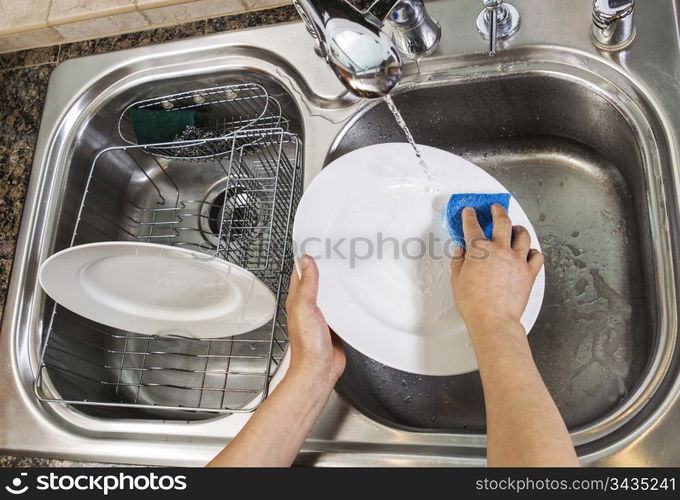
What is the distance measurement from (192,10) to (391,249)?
62 centimetres

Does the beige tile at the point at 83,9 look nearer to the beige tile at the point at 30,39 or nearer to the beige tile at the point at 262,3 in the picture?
the beige tile at the point at 30,39

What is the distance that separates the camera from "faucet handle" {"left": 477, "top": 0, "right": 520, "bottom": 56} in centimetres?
83

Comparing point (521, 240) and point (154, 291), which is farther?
point (154, 291)

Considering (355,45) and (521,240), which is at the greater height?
(355,45)

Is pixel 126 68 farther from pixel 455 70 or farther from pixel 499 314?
pixel 499 314

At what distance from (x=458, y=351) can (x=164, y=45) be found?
2.58ft

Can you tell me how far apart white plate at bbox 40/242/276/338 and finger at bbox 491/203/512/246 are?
328 mm

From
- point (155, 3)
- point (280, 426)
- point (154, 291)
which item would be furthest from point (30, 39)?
point (280, 426)

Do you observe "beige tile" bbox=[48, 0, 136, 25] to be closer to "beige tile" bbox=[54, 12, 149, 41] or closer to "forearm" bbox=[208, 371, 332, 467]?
"beige tile" bbox=[54, 12, 149, 41]

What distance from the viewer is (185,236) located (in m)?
1.06

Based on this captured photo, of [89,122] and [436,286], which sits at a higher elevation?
[89,122]

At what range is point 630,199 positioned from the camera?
89cm

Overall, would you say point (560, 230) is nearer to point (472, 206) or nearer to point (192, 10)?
point (472, 206)

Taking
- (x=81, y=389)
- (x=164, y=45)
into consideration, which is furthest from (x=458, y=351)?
(x=164, y=45)
